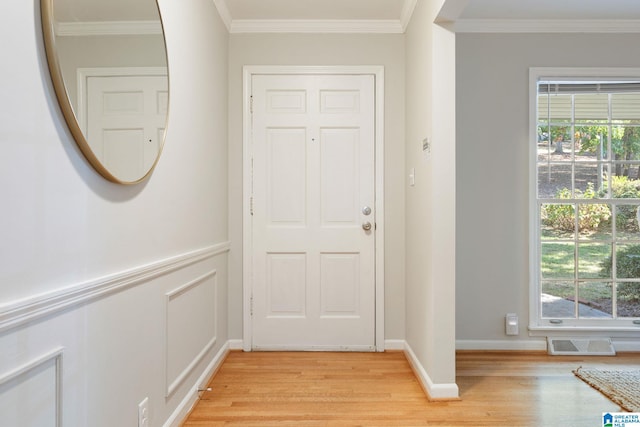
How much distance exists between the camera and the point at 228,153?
3.08m

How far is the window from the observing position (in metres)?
3.07

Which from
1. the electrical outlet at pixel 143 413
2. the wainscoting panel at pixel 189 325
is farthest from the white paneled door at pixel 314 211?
the electrical outlet at pixel 143 413

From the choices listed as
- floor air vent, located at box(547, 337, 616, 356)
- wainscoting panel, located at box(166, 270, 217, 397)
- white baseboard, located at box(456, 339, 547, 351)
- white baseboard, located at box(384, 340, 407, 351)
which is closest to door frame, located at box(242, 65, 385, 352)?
white baseboard, located at box(384, 340, 407, 351)

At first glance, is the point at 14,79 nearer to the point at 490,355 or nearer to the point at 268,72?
the point at 268,72

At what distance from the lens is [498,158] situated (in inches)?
119

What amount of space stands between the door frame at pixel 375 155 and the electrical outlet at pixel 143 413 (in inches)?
55.2

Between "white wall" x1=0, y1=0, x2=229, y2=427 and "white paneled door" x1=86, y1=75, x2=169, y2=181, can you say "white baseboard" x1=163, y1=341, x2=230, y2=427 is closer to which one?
"white wall" x1=0, y1=0, x2=229, y2=427

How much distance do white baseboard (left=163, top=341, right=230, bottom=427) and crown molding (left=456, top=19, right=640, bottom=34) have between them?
114 inches

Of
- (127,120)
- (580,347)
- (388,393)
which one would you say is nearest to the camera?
(127,120)

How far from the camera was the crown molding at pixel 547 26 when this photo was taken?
9.83ft

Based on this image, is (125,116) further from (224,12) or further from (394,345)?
(394,345)

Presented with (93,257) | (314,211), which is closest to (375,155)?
(314,211)

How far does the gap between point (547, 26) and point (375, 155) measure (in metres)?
1.58

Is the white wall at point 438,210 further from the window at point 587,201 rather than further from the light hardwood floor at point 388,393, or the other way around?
the window at point 587,201
